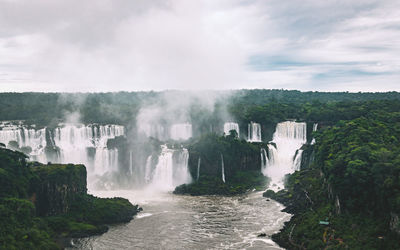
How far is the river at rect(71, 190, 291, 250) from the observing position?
40156mm

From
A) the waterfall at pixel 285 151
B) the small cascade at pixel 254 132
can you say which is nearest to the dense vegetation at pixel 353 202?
the waterfall at pixel 285 151

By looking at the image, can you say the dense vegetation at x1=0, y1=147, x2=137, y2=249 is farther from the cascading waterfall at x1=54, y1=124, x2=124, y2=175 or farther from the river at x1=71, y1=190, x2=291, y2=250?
the cascading waterfall at x1=54, y1=124, x2=124, y2=175

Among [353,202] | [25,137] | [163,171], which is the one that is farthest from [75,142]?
[353,202]

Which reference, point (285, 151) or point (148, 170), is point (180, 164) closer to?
point (148, 170)

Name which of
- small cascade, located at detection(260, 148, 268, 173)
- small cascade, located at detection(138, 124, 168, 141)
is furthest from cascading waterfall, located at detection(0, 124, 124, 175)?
small cascade, located at detection(260, 148, 268, 173)

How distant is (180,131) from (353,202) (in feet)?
165

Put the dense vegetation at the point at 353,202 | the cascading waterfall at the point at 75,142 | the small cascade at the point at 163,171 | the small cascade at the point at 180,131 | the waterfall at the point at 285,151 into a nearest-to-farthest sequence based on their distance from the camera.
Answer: the dense vegetation at the point at 353,202 → the small cascade at the point at 163,171 → the waterfall at the point at 285,151 → the cascading waterfall at the point at 75,142 → the small cascade at the point at 180,131

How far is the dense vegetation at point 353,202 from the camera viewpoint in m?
34.1

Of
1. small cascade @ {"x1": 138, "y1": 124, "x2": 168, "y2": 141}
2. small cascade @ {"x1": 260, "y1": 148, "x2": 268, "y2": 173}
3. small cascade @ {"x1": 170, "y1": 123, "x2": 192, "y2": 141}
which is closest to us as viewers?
A: small cascade @ {"x1": 260, "y1": 148, "x2": 268, "y2": 173}

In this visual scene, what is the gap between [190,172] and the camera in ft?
215

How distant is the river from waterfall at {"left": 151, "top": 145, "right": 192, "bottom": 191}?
640 cm

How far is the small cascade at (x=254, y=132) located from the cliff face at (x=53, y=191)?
42990 mm

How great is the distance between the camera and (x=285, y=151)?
74.8m

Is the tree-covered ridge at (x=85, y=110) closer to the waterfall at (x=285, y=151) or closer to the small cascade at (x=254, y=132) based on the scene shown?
the small cascade at (x=254, y=132)
